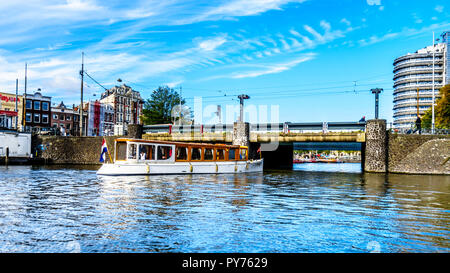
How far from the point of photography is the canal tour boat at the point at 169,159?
2800 cm

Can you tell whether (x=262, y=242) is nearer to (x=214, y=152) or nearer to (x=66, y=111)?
Result: (x=214, y=152)

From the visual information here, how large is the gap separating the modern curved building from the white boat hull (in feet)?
Answer: 374

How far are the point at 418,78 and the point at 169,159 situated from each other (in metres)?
132

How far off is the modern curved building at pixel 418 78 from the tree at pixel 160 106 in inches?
3628

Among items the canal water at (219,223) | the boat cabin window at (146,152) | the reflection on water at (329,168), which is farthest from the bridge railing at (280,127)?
the canal water at (219,223)

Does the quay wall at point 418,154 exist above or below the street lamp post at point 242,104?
below

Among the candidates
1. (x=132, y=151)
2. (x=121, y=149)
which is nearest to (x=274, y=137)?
(x=132, y=151)

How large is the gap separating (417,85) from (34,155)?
131 m

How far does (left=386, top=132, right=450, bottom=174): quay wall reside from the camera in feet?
117

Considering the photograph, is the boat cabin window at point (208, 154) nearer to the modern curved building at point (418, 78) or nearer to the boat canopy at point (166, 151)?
the boat canopy at point (166, 151)

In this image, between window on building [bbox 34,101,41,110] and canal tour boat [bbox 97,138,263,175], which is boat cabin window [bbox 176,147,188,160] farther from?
window on building [bbox 34,101,41,110]

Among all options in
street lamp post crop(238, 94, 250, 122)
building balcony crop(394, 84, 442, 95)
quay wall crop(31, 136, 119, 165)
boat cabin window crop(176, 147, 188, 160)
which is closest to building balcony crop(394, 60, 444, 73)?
building balcony crop(394, 84, 442, 95)
